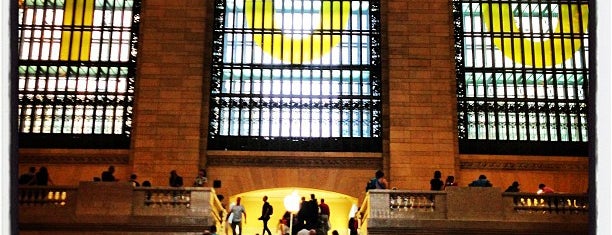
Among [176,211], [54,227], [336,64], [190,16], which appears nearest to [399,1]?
[336,64]

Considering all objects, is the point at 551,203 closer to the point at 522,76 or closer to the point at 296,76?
the point at 522,76

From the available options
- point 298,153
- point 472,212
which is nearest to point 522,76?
point 298,153

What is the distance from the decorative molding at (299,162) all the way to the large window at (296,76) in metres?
0.35

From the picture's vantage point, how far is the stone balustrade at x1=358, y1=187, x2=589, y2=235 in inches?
653

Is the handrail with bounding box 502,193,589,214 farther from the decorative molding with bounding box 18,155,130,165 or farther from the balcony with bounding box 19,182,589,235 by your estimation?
the decorative molding with bounding box 18,155,130,165

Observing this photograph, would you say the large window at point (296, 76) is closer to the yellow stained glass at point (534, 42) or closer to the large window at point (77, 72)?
the large window at point (77, 72)

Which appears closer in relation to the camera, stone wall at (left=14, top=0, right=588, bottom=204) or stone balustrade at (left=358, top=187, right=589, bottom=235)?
stone balustrade at (left=358, top=187, right=589, bottom=235)

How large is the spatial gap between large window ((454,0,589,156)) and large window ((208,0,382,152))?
3.01 m

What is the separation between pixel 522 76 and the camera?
80.5 ft

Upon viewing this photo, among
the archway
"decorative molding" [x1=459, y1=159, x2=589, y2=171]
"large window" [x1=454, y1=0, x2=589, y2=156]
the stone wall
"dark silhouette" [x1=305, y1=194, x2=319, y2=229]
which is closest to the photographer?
"dark silhouette" [x1=305, y1=194, x2=319, y2=229]

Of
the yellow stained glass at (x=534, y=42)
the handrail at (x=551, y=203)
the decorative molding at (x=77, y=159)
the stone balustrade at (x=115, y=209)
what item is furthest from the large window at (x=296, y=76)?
the handrail at (x=551, y=203)

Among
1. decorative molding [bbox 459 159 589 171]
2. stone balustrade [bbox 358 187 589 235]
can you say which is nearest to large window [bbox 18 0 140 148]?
stone balustrade [bbox 358 187 589 235]

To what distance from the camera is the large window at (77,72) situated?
23.7 metres

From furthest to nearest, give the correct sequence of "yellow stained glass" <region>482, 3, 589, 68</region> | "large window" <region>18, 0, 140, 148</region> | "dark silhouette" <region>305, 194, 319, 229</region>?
"yellow stained glass" <region>482, 3, 589, 68</region> < "large window" <region>18, 0, 140, 148</region> < "dark silhouette" <region>305, 194, 319, 229</region>
